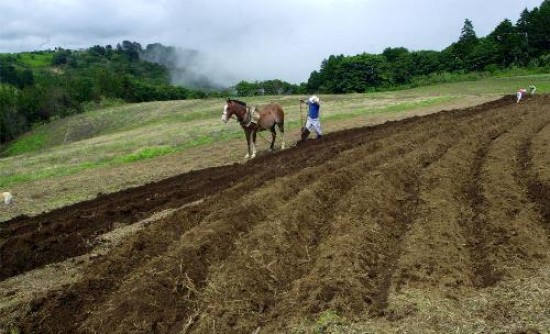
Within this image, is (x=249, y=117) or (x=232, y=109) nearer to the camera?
(x=232, y=109)

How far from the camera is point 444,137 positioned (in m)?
15.9

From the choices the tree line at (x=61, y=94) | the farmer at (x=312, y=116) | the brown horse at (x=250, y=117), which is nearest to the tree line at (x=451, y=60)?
the tree line at (x=61, y=94)

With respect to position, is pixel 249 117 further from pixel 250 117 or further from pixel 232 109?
pixel 232 109

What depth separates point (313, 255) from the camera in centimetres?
839

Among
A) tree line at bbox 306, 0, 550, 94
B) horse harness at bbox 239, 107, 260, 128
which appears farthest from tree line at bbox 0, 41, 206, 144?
horse harness at bbox 239, 107, 260, 128

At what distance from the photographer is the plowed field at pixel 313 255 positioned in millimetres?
6773

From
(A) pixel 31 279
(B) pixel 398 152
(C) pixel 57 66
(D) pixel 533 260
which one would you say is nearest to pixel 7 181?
(A) pixel 31 279

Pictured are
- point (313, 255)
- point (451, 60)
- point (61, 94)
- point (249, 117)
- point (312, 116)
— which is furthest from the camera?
point (61, 94)

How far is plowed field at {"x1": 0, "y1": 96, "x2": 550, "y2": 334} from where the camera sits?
6.77 m

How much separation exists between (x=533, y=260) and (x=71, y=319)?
6641 mm

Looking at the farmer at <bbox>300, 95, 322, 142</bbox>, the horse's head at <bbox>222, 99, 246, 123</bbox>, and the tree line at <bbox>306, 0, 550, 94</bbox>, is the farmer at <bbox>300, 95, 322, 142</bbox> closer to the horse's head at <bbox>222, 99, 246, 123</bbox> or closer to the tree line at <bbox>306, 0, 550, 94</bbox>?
the horse's head at <bbox>222, 99, 246, 123</bbox>

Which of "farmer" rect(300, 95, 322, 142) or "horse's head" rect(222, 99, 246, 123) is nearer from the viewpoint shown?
"horse's head" rect(222, 99, 246, 123)

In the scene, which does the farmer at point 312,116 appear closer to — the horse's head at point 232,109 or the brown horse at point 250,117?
the brown horse at point 250,117

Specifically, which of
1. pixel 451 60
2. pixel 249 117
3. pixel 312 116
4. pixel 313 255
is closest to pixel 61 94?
pixel 451 60
